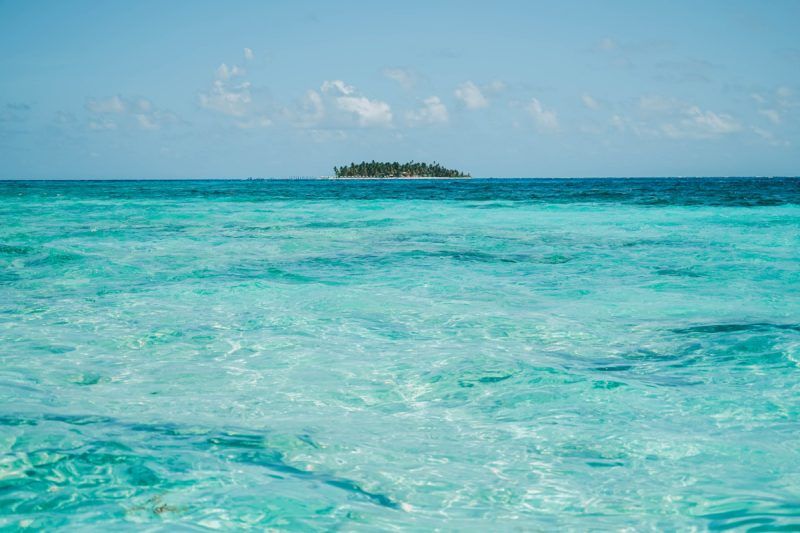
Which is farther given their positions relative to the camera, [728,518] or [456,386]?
[456,386]

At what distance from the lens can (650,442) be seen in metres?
4.31

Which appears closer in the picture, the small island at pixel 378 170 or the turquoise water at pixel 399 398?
the turquoise water at pixel 399 398

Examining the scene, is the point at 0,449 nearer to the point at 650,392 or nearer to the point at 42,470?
the point at 42,470

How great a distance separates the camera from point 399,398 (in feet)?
17.2

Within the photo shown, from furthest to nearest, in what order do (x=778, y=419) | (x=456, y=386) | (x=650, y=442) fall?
1. (x=456, y=386)
2. (x=778, y=419)
3. (x=650, y=442)

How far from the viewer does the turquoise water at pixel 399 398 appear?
Result: 138 inches

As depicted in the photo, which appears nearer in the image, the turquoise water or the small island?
the turquoise water

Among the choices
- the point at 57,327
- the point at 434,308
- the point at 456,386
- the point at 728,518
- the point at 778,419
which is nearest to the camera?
the point at 728,518

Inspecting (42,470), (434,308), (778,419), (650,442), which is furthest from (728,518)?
(434,308)

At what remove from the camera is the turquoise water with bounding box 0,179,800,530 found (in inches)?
138

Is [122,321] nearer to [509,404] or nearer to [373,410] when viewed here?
[373,410]

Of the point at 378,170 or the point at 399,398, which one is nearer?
the point at 399,398

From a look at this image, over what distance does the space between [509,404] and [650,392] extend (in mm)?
1166

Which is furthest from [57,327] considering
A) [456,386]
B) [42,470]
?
[456,386]
